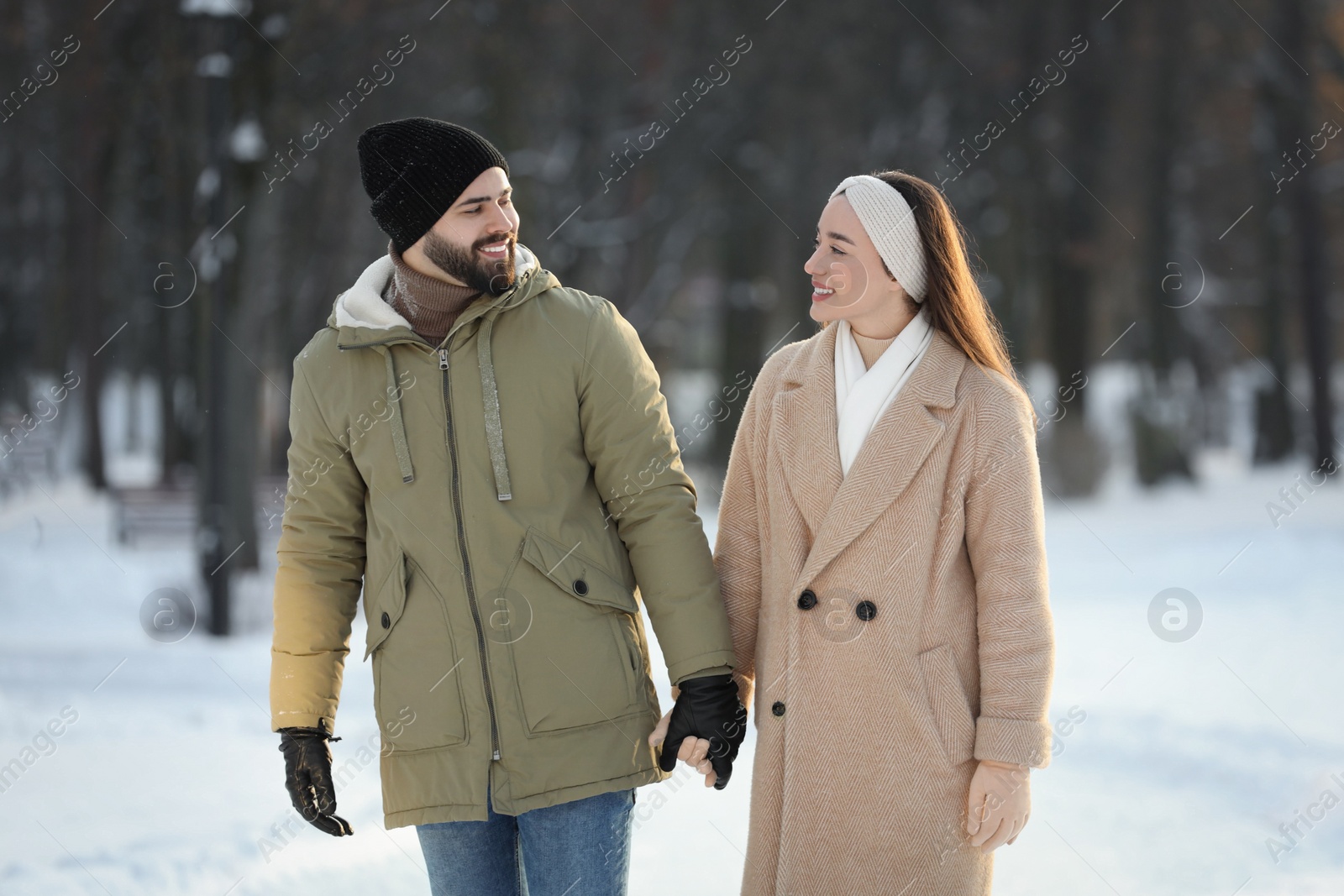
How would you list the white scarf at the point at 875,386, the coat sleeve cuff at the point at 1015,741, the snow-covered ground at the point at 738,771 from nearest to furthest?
the coat sleeve cuff at the point at 1015,741
the white scarf at the point at 875,386
the snow-covered ground at the point at 738,771

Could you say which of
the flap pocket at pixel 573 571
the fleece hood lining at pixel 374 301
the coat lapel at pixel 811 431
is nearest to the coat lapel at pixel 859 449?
the coat lapel at pixel 811 431

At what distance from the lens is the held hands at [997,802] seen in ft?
8.66

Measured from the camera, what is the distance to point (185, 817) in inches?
202

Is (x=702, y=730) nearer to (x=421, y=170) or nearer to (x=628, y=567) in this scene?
(x=628, y=567)

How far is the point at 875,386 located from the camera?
284 cm

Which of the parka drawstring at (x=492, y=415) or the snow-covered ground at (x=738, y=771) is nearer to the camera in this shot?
the parka drawstring at (x=492, y=415)

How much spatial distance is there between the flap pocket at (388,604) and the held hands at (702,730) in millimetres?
606

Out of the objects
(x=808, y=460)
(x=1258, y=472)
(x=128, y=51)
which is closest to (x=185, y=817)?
(x=808, y=460)

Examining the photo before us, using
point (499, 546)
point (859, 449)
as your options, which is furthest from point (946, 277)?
point (499, 546)

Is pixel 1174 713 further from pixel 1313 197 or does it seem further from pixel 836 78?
pixel 836 78

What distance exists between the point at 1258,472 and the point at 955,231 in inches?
595

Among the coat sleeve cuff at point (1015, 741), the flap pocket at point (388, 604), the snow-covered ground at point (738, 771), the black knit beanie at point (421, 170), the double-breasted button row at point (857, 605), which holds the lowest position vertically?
the snow-covered ground at point (738, 771)

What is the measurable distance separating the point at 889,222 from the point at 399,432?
1.14 metres

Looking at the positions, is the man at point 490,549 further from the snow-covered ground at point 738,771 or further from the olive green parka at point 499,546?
the snow-covered ground at point 738,771
